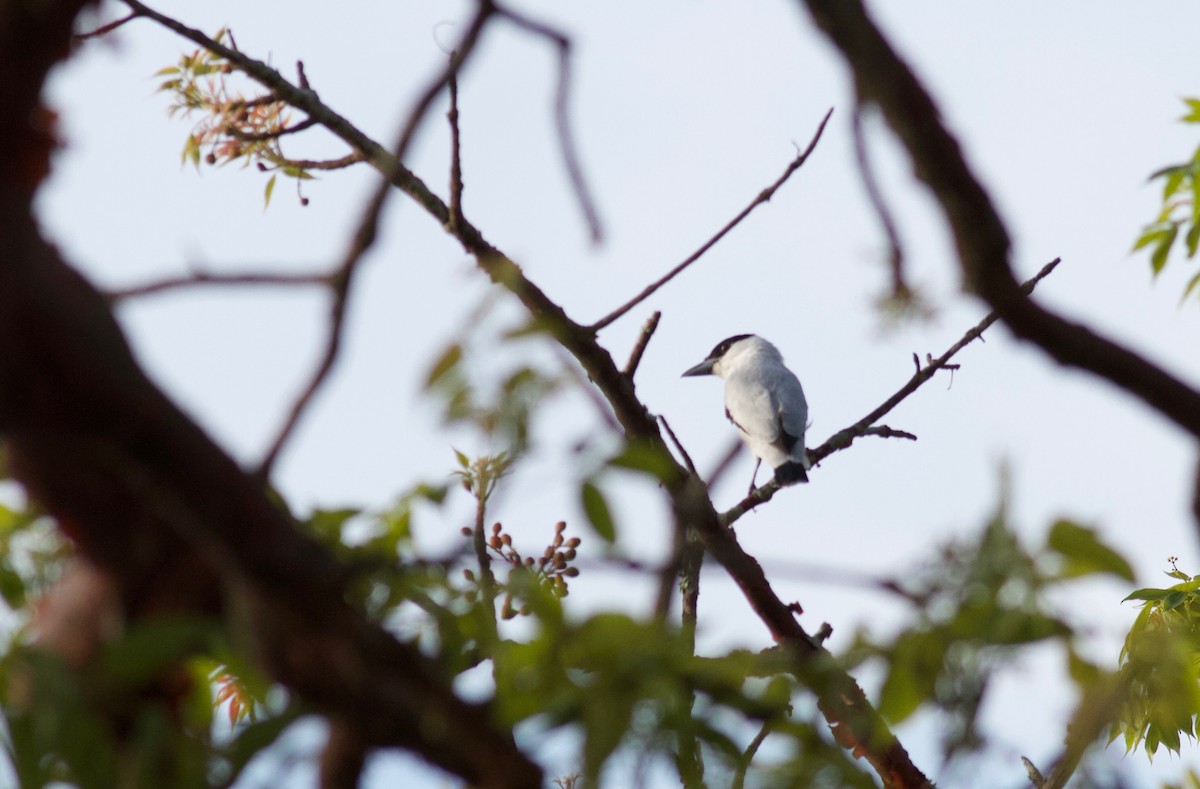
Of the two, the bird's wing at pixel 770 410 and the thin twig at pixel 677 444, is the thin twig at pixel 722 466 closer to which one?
the thin twig at pixel 677 444

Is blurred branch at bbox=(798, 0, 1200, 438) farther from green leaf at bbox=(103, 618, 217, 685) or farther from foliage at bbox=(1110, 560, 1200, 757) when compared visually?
green leaf at bbox=(103, 618, 217, 685)

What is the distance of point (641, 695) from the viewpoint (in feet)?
3.40

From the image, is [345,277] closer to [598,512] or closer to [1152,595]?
[598,512]

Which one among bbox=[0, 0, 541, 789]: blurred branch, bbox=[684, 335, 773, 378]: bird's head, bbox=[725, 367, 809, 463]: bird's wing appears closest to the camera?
bbox=[0, 0, 541, 789]: blurred branch

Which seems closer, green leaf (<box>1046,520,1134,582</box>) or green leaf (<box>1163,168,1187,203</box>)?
green leaf (<box>1046,520,1134,582</box>)

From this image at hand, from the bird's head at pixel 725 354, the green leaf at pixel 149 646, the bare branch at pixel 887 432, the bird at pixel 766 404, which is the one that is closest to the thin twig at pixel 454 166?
the green leaf at pixel 149 646

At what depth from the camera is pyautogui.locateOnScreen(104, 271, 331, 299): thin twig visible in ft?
3.58

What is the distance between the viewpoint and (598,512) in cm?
110

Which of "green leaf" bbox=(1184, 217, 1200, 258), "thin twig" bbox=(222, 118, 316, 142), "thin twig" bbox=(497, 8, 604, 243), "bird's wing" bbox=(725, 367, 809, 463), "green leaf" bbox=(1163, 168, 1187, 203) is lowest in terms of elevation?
"thin twig" bbox=(497, 8, 604, 243)

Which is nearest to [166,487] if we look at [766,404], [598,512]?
[598,512]

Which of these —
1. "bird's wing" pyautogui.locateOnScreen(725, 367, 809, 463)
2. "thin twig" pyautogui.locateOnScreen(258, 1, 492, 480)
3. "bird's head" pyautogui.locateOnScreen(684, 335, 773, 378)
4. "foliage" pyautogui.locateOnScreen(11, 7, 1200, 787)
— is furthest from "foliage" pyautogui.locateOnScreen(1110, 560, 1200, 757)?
"bird's head" pyautogui.locateOnScreen(684, 335, 773, 378)

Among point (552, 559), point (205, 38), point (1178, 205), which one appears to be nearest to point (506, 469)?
point (552, 559)

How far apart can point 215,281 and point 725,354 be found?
8652 millimetres

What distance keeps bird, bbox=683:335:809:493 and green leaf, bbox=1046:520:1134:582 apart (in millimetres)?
5089
